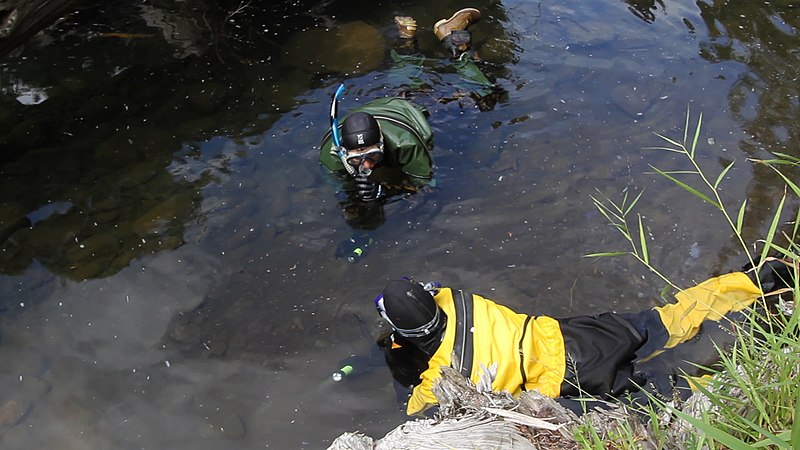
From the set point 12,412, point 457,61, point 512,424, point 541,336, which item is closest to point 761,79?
point 457,61

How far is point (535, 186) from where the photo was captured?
496cm

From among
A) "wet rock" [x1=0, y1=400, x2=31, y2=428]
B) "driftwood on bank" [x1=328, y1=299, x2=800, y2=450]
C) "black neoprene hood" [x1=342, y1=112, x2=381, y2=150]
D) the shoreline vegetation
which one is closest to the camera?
the shoreline vegetation

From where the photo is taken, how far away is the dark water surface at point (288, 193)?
12.7 feet

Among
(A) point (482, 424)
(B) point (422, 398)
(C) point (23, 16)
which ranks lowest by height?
(B) point (422, 398)

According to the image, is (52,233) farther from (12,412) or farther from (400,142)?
(400,142)

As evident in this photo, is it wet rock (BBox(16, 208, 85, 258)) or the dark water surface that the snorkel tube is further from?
wet rock (BBox(16, 208, 85, 258))

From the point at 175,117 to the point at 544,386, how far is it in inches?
155

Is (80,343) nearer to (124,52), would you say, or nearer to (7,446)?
(7,446)

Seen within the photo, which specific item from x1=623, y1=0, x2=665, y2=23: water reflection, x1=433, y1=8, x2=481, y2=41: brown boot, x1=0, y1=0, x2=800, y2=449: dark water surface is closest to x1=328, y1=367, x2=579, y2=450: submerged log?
x1=0, y1=0, x2=800, y2=449: dark water surface

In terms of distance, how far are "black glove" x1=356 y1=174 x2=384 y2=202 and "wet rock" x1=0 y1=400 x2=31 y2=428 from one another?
2437 millimetres

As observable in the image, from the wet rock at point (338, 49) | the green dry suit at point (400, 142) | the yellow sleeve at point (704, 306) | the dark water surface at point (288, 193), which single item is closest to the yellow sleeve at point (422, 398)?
the dark water surface at point (288, 193)

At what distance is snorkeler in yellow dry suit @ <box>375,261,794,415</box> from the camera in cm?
319

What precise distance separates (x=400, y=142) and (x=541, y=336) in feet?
A: 6.21

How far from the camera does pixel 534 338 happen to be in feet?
11.0
